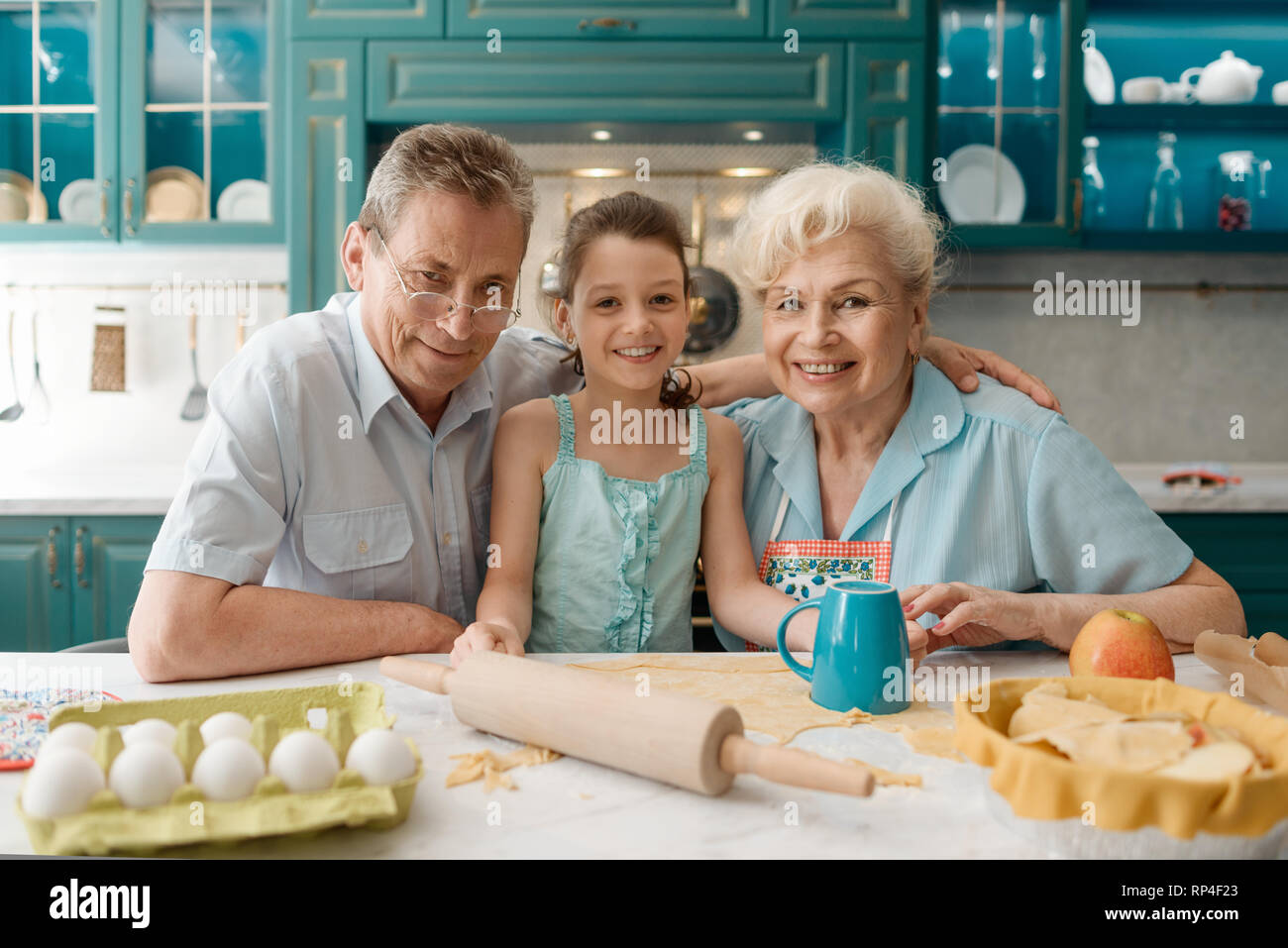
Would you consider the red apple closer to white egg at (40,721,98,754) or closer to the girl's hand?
the girl's hand

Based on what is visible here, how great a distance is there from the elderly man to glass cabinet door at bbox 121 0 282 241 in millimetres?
1726

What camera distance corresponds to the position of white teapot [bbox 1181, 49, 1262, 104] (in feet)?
10.4

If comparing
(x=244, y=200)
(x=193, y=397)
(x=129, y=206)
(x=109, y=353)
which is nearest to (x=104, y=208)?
(x=129, y=206)

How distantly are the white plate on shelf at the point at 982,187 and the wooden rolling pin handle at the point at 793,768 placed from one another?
2685mm

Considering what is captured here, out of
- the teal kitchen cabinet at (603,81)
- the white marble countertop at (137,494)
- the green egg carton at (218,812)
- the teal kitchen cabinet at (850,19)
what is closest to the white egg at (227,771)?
the green egg carton at (218,812)

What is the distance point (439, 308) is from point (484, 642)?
1.81 ft

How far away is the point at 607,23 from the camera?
2906 mm

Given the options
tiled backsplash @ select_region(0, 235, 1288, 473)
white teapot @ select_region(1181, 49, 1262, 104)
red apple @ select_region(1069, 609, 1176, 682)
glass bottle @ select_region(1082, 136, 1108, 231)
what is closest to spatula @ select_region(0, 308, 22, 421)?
tiled backsplash @ select_region(0, 235, 1288, 473)

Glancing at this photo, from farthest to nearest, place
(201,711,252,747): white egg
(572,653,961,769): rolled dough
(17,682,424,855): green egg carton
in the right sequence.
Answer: (572,653,961,769): rolled dough → (201,711,252,747): white egg → (17,682,424,855): green egg carton

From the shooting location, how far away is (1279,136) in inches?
132

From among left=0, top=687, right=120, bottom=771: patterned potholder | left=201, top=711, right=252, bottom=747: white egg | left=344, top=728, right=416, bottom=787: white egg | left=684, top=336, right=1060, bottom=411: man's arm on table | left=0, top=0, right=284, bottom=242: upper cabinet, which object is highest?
left=0, top=0, right=284, bottom=242: upper cabinet

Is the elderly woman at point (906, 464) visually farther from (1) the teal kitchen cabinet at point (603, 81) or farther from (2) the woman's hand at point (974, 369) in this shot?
(1) the teal kitchen cabinet at point (603, 81)

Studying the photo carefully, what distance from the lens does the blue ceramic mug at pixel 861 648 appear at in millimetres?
1092

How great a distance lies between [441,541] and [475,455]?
165 millimetres
